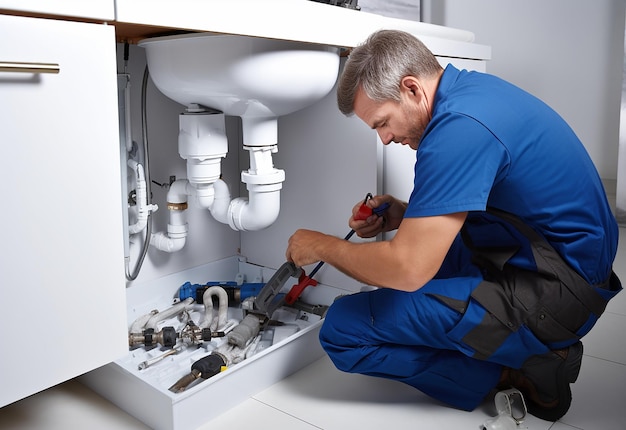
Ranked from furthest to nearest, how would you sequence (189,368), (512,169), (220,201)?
(220,201) < (189,368) < (512,169)

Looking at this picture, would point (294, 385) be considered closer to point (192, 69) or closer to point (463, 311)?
point (463, 311)

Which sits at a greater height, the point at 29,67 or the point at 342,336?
the point at 29,67

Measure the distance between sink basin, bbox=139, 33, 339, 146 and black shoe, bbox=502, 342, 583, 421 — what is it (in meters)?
0.74

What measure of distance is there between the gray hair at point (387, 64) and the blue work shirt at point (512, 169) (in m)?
0.05

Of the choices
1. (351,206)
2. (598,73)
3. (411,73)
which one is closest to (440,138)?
(411,73)

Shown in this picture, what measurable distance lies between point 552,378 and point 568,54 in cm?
213

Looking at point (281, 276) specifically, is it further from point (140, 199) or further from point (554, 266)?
point (554, 266)

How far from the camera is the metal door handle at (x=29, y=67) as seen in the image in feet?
2.53

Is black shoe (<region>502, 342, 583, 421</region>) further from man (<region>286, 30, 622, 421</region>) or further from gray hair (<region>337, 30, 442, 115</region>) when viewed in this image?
gray hair (<region>337, 30, 442, 115</region>)

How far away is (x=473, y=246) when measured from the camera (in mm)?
1254

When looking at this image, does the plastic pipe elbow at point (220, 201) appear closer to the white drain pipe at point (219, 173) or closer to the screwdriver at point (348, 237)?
the white drain pipe at point (219, 173)

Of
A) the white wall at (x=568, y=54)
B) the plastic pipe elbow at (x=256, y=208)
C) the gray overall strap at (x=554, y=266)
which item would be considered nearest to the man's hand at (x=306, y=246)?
the plastic pipe elbow at (x=256, y=208)

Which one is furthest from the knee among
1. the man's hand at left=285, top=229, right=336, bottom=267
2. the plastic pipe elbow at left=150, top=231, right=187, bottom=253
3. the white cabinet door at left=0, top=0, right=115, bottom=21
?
the white cabinet door at left=0, top=0, right=115, bottom=21

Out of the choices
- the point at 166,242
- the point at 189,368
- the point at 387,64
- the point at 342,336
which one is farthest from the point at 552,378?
the point at 166,242
